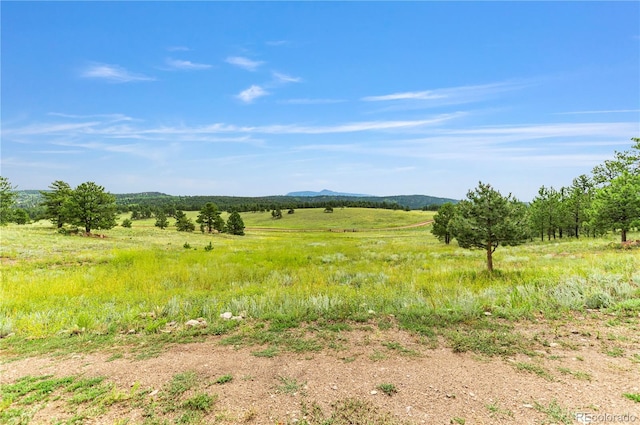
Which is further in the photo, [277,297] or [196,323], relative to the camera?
[277,297]

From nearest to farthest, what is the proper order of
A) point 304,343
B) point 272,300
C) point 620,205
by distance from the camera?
Result: 1. point 304,343
2. point 272,300
3. point 620,205

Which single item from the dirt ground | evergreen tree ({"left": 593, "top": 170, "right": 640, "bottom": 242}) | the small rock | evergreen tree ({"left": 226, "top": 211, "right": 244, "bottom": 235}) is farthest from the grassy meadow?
evergreen tree ({"left": 226, "top": 211, "right": 244, "bottom": 235})

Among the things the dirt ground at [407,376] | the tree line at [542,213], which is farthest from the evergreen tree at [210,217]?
the dirt ground at [407,376]

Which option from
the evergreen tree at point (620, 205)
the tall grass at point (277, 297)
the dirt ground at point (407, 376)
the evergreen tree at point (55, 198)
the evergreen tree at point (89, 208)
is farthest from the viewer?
the evergreen tree at point (55, 198)

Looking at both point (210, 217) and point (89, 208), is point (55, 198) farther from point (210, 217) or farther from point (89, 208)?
point (210, 217)

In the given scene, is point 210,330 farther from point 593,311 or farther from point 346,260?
point 346,260

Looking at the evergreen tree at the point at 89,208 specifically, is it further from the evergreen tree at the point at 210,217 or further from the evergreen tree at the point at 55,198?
the evergreen tree at the point at 210,217

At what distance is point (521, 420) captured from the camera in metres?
3.57

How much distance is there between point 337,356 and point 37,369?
5637 millimetres

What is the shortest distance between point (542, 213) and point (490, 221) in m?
38.7

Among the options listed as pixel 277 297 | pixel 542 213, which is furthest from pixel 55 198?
pixel 542 213

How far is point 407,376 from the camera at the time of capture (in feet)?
15.2

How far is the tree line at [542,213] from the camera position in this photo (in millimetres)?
14047

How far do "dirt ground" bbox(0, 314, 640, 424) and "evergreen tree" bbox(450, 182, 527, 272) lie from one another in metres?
8.13
